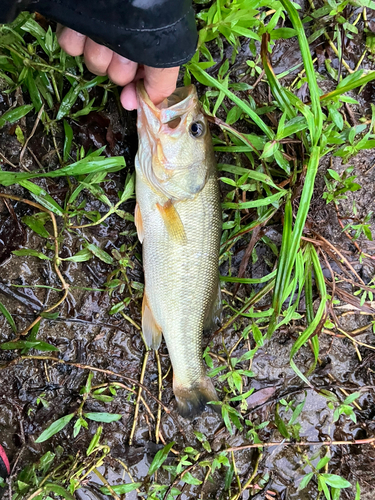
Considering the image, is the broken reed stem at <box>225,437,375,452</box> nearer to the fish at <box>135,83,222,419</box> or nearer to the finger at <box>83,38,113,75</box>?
the fish at <box>135,83,222,419</box>

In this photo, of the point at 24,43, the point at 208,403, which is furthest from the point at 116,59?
the point at 208,403

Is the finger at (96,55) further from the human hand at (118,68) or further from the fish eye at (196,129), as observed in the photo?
the fish eye at (196,129)

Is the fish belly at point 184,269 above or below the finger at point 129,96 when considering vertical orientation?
below

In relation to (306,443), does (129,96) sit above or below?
above

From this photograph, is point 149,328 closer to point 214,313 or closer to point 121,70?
point 214,313

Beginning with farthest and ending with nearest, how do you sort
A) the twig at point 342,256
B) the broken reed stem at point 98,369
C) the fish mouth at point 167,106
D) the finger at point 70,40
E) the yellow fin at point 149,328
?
the twig at point 342,256, the yellow fin at point 149,328, the broken reed stem at point 98,369, the fish mouth at point 167,106, the finger at point 70,40

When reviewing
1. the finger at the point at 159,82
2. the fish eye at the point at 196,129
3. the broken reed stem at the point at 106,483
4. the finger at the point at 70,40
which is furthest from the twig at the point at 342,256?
the broken reed stem at the point at 106,483

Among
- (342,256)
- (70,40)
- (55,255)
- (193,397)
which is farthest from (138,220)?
(342,256)
